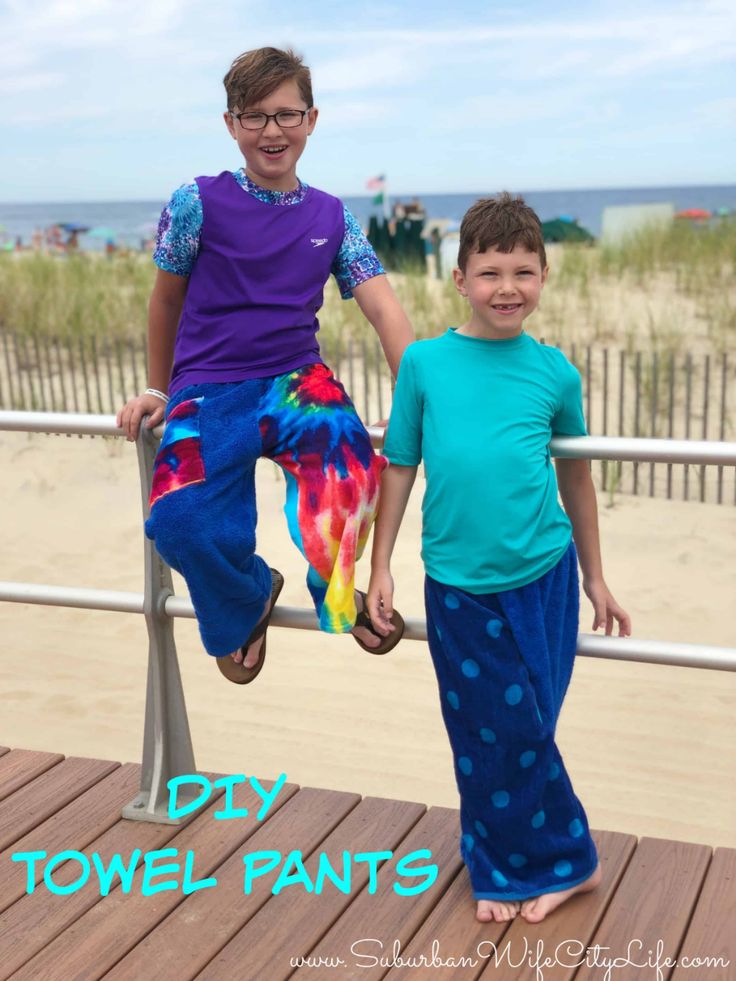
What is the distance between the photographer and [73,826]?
8.09 feet

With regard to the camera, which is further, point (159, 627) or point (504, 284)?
point (159, 627)

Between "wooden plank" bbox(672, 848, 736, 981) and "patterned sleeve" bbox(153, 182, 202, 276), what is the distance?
150cm

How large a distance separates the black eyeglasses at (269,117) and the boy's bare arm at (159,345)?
1.04 ft

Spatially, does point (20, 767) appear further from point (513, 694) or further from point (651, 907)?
point (651, 907)

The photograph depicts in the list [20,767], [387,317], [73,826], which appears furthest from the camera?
[20,767]

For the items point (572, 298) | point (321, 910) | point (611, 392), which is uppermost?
point (572, 298)

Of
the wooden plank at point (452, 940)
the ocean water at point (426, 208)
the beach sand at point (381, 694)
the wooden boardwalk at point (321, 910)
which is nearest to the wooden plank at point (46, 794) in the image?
the wooden boardwalk at point (321, 910)

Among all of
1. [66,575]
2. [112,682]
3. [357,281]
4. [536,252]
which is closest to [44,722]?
[112,682]

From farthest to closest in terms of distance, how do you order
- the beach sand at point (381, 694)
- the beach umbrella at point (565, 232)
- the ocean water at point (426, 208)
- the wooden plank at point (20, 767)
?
the ocean water at point (426, 208), the beach umbrella at point (565, 232), the beach sand at point (381, 694), the wooden plank at point (20, 767)

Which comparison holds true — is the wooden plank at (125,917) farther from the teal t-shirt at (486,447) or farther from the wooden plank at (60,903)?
the teal t-shirt at (486,447)

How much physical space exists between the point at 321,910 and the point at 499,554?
2.40 ft

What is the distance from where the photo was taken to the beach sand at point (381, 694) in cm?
439

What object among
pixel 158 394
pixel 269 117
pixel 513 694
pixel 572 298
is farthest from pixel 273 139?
pixel 572 298

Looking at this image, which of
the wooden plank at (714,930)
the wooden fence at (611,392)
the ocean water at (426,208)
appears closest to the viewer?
the wooden plank at (714,930)
